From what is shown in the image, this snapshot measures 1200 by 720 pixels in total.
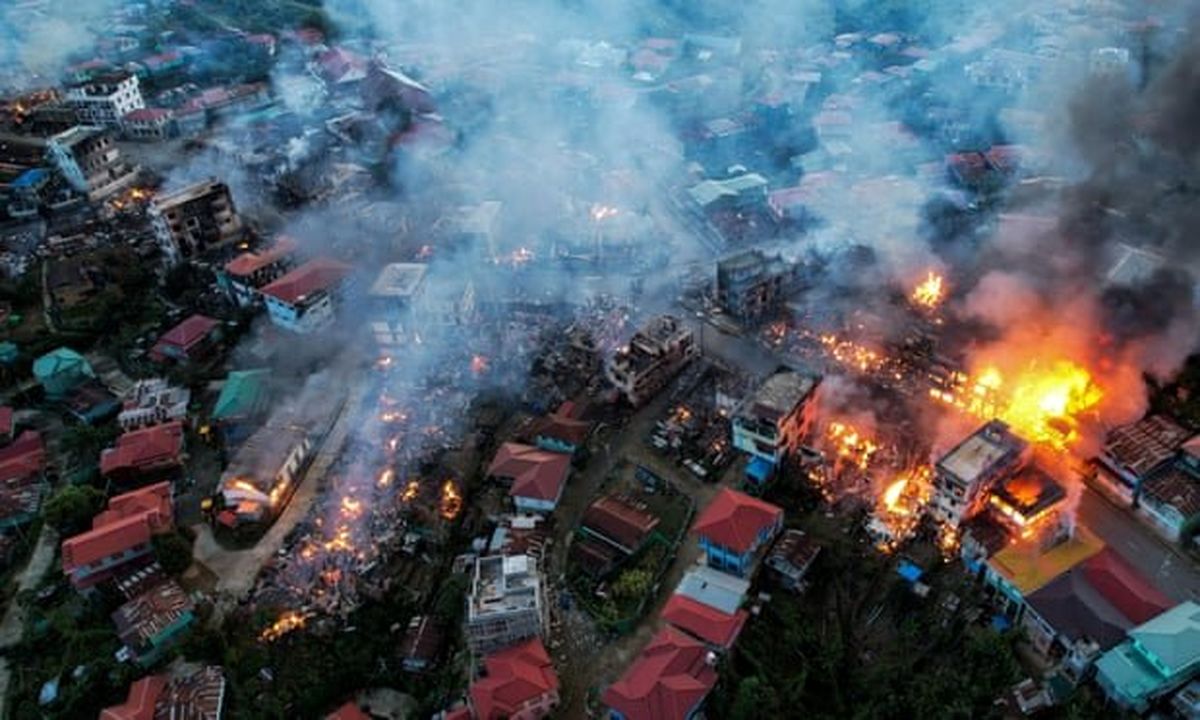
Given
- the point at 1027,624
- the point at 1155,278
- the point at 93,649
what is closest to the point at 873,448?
the point at 1027,624

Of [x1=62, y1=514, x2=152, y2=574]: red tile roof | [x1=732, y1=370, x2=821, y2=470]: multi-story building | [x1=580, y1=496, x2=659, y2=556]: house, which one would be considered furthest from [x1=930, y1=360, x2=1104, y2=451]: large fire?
[x1=62, y1=514, x2=152, y2=574]: red tile roof

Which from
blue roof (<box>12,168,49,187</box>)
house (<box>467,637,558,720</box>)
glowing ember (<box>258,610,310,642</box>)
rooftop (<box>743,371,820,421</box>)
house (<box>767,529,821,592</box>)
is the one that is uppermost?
rooftop (<box>743,371,820,421</box>)

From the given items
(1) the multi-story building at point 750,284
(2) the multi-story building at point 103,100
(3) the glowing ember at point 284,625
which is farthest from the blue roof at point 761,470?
(2) the multi-story building at point 103,100

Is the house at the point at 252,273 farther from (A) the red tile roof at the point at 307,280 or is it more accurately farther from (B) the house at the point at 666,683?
(B) the house at the point at 666,683

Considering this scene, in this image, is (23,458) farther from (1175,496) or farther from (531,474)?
(1175,496)

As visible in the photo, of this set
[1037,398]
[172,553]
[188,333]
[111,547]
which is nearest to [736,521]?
[1037,398]

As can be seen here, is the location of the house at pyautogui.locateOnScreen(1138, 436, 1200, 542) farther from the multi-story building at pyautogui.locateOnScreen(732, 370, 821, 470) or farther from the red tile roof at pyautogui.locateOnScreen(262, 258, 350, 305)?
the red tile roof at pyautogui.locateOnScreen(262, 258, 350, 305)
